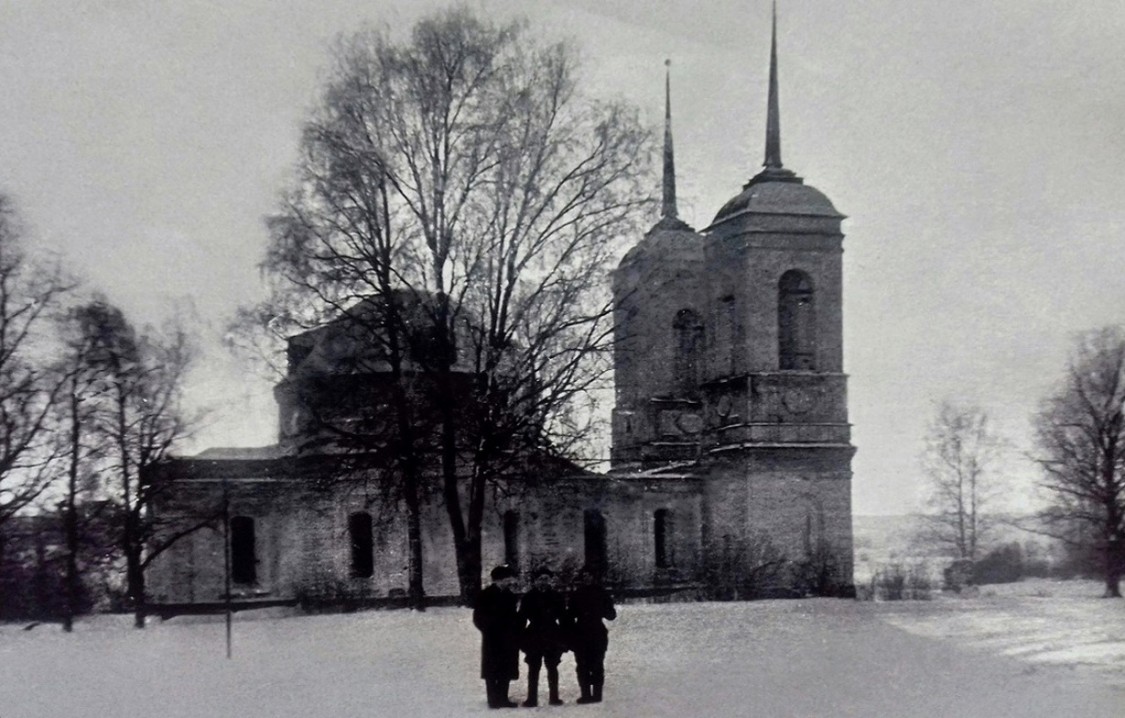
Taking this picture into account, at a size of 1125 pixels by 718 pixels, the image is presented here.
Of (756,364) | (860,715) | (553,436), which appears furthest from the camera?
(756,364)

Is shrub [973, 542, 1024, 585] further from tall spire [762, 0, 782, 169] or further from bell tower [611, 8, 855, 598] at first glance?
tall spire [762, 0, 782, 169]

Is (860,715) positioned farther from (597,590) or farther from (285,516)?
(285,516)

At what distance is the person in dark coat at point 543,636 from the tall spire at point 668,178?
7.97ft

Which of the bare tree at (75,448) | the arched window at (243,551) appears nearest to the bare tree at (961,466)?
the arched window at (243,551)

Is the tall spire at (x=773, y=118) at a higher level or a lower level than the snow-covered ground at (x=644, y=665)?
higher

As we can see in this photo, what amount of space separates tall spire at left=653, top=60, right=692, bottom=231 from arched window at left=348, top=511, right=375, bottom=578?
2.56m

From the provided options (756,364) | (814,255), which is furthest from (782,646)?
(756,364)

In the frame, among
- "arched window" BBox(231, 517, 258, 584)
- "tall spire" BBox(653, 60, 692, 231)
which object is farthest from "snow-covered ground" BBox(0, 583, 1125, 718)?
"tall spire" BBox(653, 60, 692, 231)

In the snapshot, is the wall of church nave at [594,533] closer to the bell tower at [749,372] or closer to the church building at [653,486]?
the church building at [653,486]

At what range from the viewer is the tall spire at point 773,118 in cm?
686

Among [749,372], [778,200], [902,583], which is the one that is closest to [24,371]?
[778,200]

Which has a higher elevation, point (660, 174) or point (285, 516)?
point (660, 174)

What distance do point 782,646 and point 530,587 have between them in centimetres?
184

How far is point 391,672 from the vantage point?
22.3 feet
